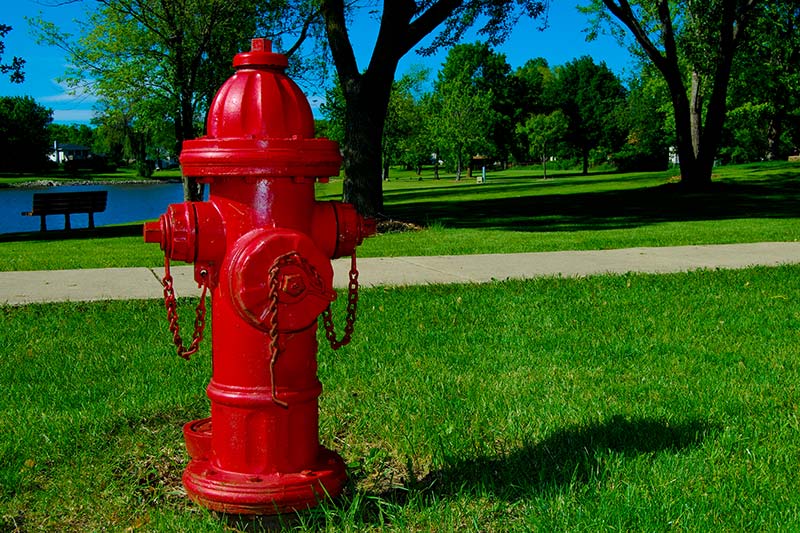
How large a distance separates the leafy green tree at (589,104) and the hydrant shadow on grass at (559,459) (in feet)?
212

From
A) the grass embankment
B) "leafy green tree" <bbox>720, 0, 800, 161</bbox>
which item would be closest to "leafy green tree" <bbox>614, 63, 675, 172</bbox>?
"leafy green tree" <bbox>720, 0, 800, 161</bbox>

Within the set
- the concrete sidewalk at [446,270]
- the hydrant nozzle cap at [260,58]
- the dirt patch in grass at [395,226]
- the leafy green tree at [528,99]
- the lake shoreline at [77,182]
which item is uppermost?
the leafy green tree at [528,99]

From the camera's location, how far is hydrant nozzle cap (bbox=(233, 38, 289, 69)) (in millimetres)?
2623

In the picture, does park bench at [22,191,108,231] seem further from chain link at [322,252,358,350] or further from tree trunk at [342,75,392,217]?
chain link at [322,252,358,350]

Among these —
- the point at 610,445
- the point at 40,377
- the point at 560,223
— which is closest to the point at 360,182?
the point at 560,223

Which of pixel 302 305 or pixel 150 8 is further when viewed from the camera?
pixel 150 8

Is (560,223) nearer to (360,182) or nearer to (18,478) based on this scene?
(360,182)

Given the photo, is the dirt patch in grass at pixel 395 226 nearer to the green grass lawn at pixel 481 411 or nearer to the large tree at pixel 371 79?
the large tree at pixel 371 79

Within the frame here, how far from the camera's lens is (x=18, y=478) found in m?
3.21

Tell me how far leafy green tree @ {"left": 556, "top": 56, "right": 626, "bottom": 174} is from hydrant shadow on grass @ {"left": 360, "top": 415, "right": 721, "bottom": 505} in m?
64.5

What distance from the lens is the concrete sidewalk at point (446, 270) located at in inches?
294

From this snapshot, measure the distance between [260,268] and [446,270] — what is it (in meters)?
6.22

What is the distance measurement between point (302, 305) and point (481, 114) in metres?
58.7

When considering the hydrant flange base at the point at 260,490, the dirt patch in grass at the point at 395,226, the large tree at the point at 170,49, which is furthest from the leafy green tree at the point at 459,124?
the hydrant flange base at the point at 260,490
